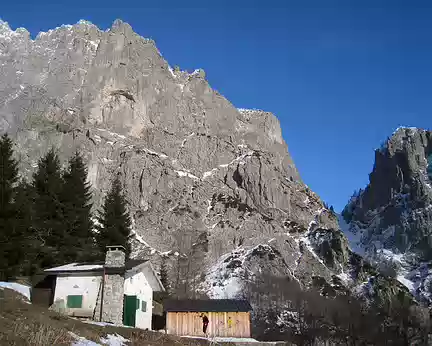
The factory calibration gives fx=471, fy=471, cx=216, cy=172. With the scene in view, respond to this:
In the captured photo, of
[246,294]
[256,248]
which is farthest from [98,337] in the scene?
[256,248]

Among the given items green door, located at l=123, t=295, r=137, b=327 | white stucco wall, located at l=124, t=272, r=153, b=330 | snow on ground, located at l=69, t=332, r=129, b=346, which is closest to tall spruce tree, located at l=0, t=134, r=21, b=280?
white stucco wall, located at l=124, t=272, r=153, b=330

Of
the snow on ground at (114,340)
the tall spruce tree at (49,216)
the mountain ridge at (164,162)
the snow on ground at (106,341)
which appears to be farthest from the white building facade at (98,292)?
the mountain ridge at (164,162)

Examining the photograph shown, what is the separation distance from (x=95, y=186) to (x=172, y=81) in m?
65.5

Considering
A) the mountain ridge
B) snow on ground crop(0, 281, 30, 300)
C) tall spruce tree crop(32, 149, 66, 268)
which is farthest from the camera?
the mountain ridge

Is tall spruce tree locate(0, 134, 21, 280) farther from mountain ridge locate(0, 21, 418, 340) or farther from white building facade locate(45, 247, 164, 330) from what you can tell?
mountain ridge locate(0, 21, 418, 340)

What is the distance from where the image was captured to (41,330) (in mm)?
12070

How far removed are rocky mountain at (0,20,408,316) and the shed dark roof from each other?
8386cm

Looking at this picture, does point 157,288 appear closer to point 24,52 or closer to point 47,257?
point 47,257

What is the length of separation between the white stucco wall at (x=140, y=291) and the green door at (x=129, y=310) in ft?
1.62

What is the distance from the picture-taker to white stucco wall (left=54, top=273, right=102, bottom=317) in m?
33.1

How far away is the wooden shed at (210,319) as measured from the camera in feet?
135

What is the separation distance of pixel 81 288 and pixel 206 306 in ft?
43.5

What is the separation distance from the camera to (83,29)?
19825cm

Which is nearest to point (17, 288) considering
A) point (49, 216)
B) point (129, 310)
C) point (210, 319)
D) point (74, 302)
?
point (74, 302)
